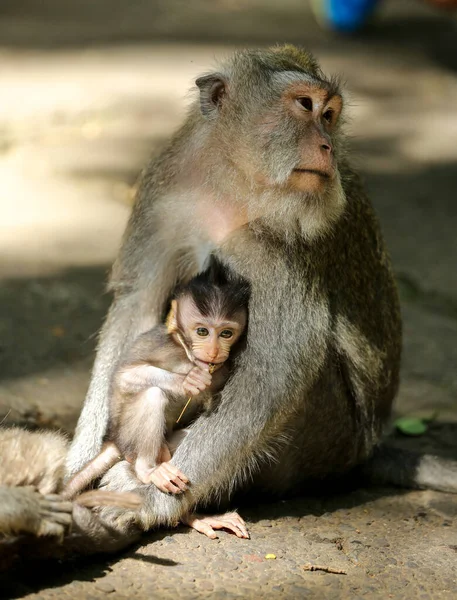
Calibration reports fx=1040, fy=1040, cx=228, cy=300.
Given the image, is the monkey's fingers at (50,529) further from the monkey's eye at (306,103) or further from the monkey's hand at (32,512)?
the monkey's eye at (306,103)

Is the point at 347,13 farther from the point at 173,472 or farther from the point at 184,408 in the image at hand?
the point at 173,472

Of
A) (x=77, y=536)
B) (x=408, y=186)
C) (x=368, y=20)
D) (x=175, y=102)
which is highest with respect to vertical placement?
(x=368, y=20)

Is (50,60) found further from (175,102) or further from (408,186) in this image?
(408,186)

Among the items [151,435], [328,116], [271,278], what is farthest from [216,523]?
[328,116]

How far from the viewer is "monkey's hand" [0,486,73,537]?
3801mm

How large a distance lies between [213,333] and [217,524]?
0.85 meters

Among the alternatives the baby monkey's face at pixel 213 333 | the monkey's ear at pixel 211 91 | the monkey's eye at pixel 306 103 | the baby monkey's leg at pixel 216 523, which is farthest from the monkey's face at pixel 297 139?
the baby monkey's leg at pixel 216 523

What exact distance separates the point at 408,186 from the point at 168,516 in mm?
5717

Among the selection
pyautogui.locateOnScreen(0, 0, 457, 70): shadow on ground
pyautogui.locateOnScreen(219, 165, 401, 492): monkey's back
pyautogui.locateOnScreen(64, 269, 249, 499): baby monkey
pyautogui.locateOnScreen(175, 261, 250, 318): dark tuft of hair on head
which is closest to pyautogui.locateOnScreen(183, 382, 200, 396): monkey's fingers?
pyautogui.locateOnScreen(64, 269, 249, 499): baby monkey

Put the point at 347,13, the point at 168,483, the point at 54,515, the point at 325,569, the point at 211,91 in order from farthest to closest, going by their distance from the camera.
Result: 1. the point at 347,13
2. the point at 211,91
3. the point at 168,483
4. the point at 325,569
5. the point at 54,515

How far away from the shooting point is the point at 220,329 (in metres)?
4.58

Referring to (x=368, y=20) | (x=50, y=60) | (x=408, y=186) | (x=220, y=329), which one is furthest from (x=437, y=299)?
(x=368, y=20)

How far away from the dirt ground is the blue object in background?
0.27 metres

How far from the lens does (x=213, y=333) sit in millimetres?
4586
